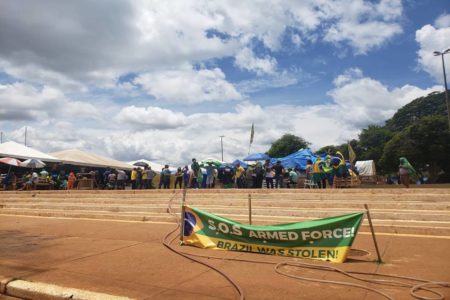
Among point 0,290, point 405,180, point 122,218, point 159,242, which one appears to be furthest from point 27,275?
point 405,180

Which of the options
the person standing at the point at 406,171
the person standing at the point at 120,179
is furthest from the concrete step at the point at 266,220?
the person standing at the point at 120,179

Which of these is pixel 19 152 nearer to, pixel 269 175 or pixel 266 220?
pixel 269 175

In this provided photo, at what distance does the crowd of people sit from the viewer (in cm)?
1505

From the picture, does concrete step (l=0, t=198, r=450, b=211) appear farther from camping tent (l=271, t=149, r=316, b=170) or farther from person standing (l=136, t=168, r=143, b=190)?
camping tent (l=271, t=149, r=316, b=170)

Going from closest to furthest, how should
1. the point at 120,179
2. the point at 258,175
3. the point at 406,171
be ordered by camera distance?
the point at 406,171
the point at 258,175
the point at 120,179

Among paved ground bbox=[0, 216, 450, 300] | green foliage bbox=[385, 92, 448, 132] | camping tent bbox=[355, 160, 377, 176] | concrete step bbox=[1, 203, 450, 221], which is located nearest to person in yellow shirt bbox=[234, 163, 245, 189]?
concrete step bbox=[1, 203, 450, 221]

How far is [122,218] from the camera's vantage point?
1212cm

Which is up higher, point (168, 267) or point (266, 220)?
point (266, 220)

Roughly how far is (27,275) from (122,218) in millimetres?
6624

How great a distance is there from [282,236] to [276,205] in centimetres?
558

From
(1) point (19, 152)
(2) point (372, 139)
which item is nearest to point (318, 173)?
(1) point (19, 152)

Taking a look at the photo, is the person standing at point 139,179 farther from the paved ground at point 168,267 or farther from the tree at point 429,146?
the tree at point 429,146

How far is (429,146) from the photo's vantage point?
126ft

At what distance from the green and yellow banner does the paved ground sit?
21cm
